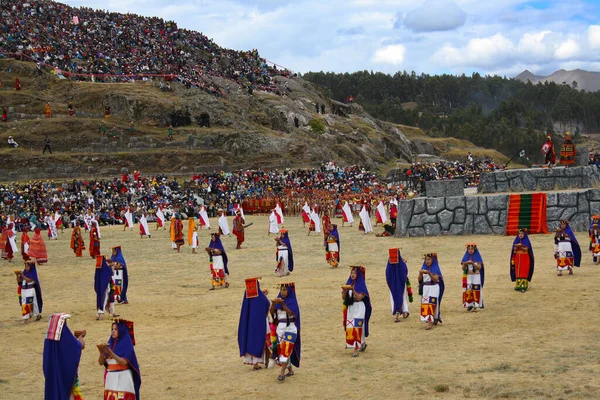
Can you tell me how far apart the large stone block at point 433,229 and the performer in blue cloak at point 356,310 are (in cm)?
2305

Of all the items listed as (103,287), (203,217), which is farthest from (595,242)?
(203,217)

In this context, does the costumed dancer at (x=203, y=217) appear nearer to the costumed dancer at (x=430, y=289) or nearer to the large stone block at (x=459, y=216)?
the large stone block at (x=459, y=216)

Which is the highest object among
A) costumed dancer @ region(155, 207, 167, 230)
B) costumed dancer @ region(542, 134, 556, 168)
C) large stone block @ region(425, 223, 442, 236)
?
costumed dancer @ region(542, 134, 556, 168)

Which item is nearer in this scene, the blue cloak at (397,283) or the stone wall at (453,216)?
the blue cloak at (397,283)

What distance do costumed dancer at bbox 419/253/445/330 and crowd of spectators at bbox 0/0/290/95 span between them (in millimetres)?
64328

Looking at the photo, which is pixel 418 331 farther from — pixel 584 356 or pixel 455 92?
pixel 455 92

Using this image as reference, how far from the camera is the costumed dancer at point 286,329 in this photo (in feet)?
43.9

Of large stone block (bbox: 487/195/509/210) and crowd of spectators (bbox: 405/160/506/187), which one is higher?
crowd of spectators (bbox: 405/160/506/187)

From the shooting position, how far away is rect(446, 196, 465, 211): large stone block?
36.8m

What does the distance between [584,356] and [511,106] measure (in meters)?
130

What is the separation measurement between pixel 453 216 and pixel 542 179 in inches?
181

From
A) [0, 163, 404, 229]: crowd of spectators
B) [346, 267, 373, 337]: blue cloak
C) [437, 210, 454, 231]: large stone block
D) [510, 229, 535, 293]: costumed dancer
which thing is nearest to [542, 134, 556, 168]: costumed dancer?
[437, 210, 454, 231]: large stone block

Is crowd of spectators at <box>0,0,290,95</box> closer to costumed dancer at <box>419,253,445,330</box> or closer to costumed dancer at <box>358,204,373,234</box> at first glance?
costumed dancer at <box>358,204,373,234</box>

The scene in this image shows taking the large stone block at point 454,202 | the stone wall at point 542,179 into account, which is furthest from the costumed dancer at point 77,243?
the stone wall at point 542,179
